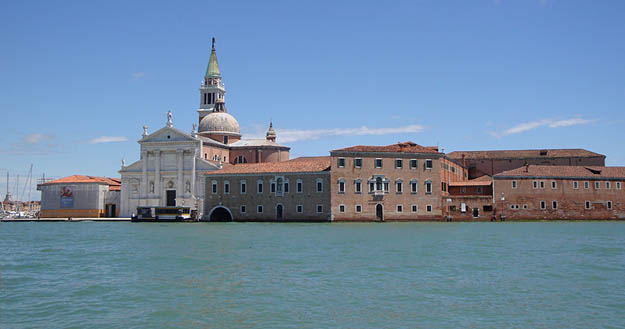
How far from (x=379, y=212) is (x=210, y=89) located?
1212 inches

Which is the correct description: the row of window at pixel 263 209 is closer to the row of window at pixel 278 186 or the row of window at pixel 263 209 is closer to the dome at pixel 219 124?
the row of window at pixel 278 186

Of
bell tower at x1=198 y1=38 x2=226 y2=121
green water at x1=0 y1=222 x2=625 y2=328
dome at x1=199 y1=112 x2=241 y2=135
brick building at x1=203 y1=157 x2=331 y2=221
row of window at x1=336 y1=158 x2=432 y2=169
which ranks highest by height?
bell tower at x1=198 y1=38 x2=226 y2=121

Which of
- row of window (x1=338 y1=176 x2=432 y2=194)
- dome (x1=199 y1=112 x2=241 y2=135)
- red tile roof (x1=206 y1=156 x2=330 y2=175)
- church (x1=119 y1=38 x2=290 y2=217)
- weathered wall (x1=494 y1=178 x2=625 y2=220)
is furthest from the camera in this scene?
dome (x1=199 y1=112 x2=241 y2=135)

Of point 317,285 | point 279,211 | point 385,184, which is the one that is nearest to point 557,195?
point 385,184

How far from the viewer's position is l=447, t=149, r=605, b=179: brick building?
5472cm

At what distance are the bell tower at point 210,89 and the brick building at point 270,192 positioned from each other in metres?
20.5

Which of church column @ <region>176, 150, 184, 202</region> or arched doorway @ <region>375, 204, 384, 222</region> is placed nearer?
arched doorway @ <region>375, 204, 384, 222</region>

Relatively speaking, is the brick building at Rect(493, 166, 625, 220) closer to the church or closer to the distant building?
the church

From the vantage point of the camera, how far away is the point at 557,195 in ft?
149

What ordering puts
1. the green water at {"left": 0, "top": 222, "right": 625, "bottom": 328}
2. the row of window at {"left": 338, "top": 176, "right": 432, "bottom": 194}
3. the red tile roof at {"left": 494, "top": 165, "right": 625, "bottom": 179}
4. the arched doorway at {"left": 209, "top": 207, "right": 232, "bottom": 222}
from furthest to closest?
the arched doorway at {"left": 209, "top": 207, "right": 232, "bottom": 222}, the red tile roof at {"left": 494, "top": 165, "right": 625, "bottom": 179}, the row of window at {"left": 338, "top": 176, "right": 432, "bottom": 194}, the green water at {"left": 0, "top": 222, "right": 625, "bottom": 328}

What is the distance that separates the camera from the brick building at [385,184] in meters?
43.9

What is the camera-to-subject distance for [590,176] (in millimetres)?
46000

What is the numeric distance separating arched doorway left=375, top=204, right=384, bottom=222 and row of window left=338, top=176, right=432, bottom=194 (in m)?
1.10

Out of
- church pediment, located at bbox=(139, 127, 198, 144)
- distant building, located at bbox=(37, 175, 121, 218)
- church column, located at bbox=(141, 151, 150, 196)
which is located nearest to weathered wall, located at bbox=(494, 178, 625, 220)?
church pediment, located at bbox=(139, 127, 198, 144)
